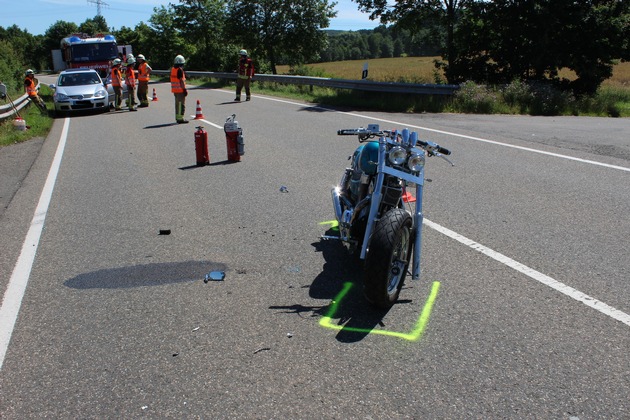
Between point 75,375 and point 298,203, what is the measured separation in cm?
409

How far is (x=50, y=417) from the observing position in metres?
3.01

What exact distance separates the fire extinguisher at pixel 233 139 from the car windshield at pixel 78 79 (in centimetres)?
1325

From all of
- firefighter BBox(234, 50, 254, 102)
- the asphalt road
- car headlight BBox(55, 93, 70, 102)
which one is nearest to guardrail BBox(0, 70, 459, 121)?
car headlight BBox(55, 93, 70, 102)

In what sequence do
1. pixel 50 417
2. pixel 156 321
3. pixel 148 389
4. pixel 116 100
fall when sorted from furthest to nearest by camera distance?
pixel 116 100
pixel 156 321
pixel 148 389
pixel 50 417

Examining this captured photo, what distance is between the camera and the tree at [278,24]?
4525 cm

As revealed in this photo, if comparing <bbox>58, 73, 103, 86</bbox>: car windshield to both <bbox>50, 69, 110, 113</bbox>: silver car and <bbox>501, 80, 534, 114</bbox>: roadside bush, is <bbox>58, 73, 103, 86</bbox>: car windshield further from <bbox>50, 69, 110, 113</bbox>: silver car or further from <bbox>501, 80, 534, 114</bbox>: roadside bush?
<bbox>501, 80, 534, 114</bbox>: roadside bush

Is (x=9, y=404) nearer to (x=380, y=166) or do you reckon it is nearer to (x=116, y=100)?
(x=380, y=166)

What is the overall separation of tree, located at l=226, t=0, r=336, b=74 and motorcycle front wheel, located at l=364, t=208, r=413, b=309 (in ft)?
142

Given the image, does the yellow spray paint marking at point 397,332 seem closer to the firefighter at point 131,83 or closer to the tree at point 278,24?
the firefighter at point 131,83

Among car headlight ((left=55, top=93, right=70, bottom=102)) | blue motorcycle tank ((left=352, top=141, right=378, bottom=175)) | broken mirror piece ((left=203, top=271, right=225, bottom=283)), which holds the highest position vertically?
blue motorcycle tank ((left=352, top=141, right=378, bottom=175))

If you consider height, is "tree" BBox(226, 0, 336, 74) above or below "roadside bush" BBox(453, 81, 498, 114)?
above

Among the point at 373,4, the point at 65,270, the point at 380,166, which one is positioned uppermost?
the point at 373,4

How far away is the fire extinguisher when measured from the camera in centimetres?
991

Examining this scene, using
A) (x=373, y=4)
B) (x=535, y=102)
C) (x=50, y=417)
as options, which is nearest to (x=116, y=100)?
(x=373, y=4)
